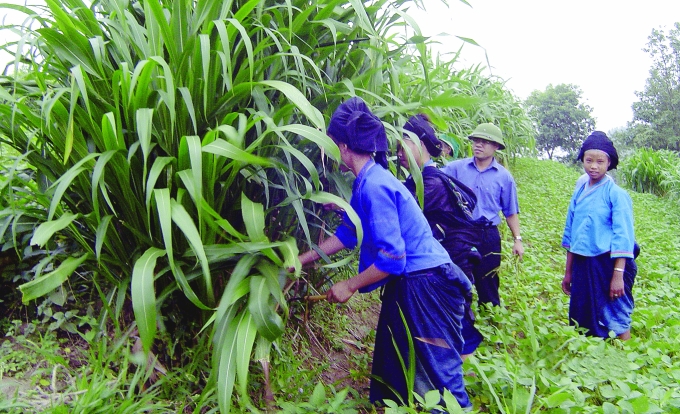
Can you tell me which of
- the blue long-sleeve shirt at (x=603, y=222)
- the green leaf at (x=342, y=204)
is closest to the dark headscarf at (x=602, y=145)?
the blue long-sleeve shirt at (x=603, y=222)

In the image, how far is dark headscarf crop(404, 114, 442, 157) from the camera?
2.59 metres

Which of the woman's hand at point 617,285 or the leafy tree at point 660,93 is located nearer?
the woman's hand at point 617,285

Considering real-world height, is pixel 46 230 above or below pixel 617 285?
above

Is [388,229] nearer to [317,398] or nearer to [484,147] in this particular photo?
[317,398]

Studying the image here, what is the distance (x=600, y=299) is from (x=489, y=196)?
0.87 metres

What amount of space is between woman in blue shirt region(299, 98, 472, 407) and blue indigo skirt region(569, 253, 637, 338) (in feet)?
4.50

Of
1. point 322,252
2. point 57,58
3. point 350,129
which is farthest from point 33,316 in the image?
point 350,129

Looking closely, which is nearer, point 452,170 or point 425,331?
point 425,331

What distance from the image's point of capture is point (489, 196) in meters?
3.42

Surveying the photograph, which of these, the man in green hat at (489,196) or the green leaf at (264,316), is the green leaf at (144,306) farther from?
the man in green hat at (489,196)

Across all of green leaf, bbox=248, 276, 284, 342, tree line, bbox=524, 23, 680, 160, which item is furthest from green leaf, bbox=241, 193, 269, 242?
tree line, bbox=524, 23, 680, 160

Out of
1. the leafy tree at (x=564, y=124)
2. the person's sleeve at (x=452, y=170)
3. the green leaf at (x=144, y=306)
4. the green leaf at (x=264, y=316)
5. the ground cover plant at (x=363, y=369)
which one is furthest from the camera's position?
the leafy tree at (x=564, y=124)

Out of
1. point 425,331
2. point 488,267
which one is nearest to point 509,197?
point 488,267

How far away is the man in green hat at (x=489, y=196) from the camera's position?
3.36 m
